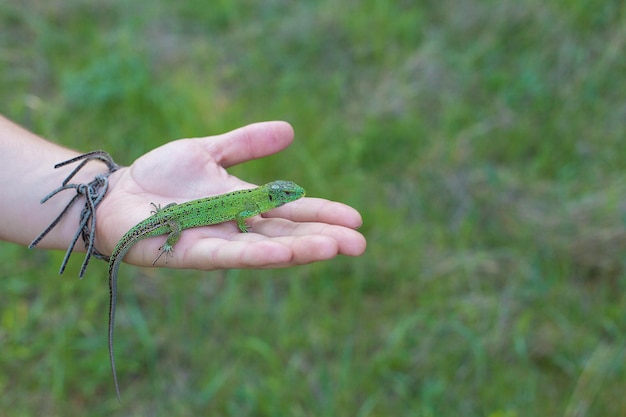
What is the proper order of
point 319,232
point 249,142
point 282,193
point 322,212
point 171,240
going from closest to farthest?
point 319,232, point 322,212, point 171,240, point 249,142, point 282,193

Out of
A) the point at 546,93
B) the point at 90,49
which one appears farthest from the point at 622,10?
the point at 90,49

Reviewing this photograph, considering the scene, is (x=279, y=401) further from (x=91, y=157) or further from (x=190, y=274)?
(x=91, y=157)

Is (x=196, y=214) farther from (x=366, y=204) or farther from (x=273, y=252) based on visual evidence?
(x=366, y=204)

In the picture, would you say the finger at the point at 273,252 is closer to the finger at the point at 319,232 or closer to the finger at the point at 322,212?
the finger at the point at 319,232

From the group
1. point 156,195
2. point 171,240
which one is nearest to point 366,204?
point 156,195

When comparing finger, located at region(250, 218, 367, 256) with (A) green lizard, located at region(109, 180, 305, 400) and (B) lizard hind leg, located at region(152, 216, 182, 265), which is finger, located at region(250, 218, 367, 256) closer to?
(A) green lizard, located at region(109, 180, 305, 400)

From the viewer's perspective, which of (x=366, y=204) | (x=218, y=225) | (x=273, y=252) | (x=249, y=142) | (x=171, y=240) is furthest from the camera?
(x=366, y=204)

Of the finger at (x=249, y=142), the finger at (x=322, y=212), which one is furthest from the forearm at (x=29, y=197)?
the finger at (x=322, y=212)
